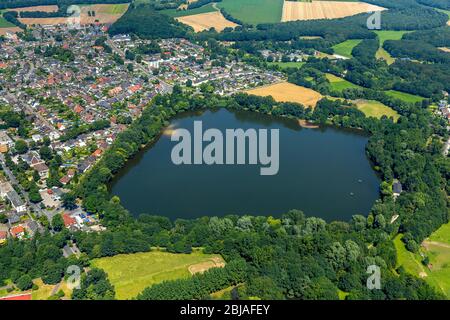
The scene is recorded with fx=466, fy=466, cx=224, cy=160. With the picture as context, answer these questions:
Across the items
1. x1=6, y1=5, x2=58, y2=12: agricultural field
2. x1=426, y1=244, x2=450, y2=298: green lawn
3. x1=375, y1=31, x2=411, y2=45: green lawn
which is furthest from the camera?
x1=6, y1=5, x2=58, y2=12: agricultural field

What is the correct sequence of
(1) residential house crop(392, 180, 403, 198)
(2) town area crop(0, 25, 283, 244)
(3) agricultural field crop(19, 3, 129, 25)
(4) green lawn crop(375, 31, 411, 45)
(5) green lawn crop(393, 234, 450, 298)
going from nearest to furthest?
(5) green lawn crop(393, 234, 450, 298), (2) town area crop(0, 25, 283, 244), (1) residential house crop(392, 180, 403, 198), (4) green lawn crop(375, 31, 411, 45), (3) agricultural field crop(19, 3, 129, 25)

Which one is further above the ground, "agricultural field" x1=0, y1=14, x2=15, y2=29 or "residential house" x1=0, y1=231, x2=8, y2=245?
"agricultural field" x1=0, y1=14, x2=15, y2=29

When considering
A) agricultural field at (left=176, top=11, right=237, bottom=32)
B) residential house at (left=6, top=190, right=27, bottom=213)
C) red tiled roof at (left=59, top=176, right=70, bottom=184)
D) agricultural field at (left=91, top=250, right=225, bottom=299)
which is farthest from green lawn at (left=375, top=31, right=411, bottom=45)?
residential house at (left=6, top=190, right=27, bottom=213)

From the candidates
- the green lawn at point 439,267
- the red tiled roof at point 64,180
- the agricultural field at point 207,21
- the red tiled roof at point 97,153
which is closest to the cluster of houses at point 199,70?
the agricultural field at point 207,21

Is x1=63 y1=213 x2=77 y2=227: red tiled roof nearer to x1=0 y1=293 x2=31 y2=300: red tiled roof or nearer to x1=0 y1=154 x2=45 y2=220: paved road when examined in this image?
x1=0 y1=154 x2=45 y2=220: paved road

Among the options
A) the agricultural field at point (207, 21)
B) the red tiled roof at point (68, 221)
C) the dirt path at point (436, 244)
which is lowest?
the dirt path at point (436, 244)

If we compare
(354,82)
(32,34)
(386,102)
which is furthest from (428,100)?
(32,34)

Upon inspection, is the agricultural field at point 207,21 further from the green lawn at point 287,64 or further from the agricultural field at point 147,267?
the agricultural field at point 147,267
